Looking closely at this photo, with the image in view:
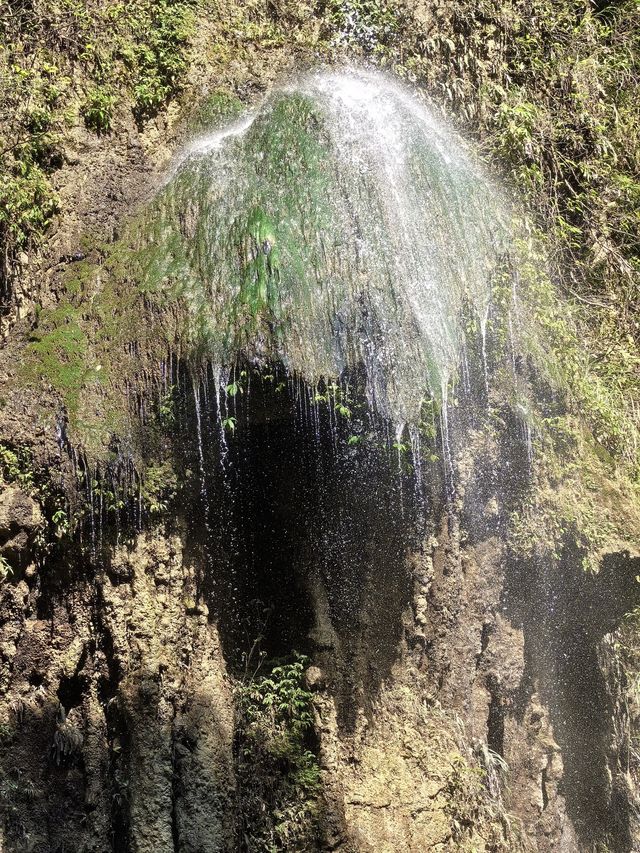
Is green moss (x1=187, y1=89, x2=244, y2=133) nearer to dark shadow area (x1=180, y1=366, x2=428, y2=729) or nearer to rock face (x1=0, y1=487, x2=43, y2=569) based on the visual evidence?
dark shadow area (x1=180, y1=366, x2=428, y2=729)

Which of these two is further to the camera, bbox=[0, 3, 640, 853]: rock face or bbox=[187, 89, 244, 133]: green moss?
bbox=[187, 89, 244, 133]: green moss

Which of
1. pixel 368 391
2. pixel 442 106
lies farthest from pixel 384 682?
pixel 442 106

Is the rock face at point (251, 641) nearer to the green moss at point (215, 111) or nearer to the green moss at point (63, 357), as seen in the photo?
the green moss at point (63, 357)

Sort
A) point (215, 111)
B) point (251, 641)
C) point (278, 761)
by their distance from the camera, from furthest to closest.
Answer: point (215, 111) → point (251, 641) → point (278, 761)

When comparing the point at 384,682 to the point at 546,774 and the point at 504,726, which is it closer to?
the point at 504,726

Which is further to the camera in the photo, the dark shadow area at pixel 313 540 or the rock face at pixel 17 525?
the dark shadow area at pixel 313 540

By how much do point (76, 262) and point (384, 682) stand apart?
3.58 m

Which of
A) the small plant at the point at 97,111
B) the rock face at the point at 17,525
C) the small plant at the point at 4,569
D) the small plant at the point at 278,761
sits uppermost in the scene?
the small plant at the point at 97,111

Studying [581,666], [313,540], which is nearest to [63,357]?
[313,540]

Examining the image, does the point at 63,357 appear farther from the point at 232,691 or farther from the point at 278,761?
the point at 278,761

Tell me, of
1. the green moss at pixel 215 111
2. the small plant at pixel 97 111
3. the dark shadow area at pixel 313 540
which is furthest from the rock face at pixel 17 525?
the green moss at pixel 215 111

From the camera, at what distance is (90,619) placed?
16.9 ft

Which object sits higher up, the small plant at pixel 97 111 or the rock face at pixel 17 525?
the small plant at pixel 97 111

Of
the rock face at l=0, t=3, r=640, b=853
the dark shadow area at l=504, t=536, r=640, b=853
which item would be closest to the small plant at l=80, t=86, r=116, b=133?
the rock face at l=0, t=3, r=640, b=853
